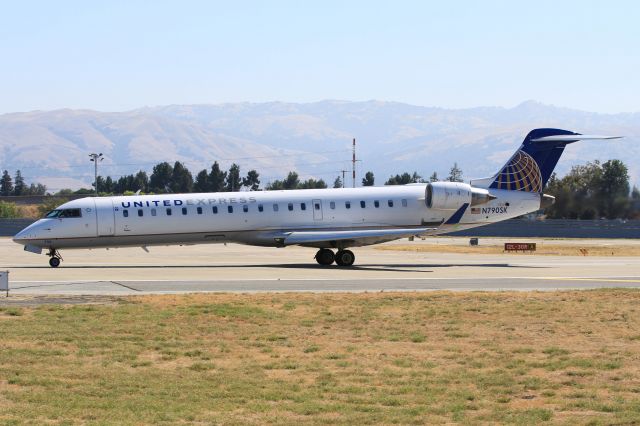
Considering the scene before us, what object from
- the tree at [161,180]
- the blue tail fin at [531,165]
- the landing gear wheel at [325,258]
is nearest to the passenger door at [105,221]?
the landing gear wheel at [325,258]

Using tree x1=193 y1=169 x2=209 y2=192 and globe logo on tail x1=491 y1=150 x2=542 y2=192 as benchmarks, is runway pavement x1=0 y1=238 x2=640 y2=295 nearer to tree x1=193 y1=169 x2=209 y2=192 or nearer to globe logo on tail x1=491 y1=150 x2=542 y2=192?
globe logo on tail x1=491 y1=150 x2=542 y2=192

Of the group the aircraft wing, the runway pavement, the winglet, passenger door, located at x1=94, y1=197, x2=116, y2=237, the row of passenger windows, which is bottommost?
the runway pavement

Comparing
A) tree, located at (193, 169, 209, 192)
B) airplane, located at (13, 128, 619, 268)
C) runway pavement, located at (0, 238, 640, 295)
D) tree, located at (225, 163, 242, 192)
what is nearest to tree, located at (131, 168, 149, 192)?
tree, located at (193, 169, 209, 192)

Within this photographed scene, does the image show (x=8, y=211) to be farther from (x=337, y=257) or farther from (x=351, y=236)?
(x=351, y=236)

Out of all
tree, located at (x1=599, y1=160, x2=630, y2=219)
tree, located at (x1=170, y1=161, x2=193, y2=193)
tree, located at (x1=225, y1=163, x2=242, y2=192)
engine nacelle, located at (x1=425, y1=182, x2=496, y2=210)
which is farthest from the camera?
tree, located at (x1=170, y1=161, x2=193, y2=193)

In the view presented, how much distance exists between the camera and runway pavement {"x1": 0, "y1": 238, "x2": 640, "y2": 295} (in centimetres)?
3062

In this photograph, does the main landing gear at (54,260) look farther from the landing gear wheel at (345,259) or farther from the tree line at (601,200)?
the tree line at (601,200)

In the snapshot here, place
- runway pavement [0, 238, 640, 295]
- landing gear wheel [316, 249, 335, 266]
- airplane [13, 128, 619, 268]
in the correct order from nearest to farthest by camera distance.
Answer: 1. runway pavement [0, 238, 640, 295]
2. airplane [13, 128, 619, 268]
3. landing gear wheel [316, 249, 335, 266]

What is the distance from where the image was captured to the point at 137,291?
29016mm

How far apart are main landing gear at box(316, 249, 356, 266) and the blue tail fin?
26.0 ft

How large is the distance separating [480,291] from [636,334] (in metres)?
9.03

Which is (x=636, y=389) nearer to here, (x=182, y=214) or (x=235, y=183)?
(x=182, y=214)

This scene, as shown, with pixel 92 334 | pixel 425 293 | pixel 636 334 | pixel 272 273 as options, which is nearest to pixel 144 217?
pixel 272 273

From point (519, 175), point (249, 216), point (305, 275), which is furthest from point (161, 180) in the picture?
Answer: point (305, 275)
